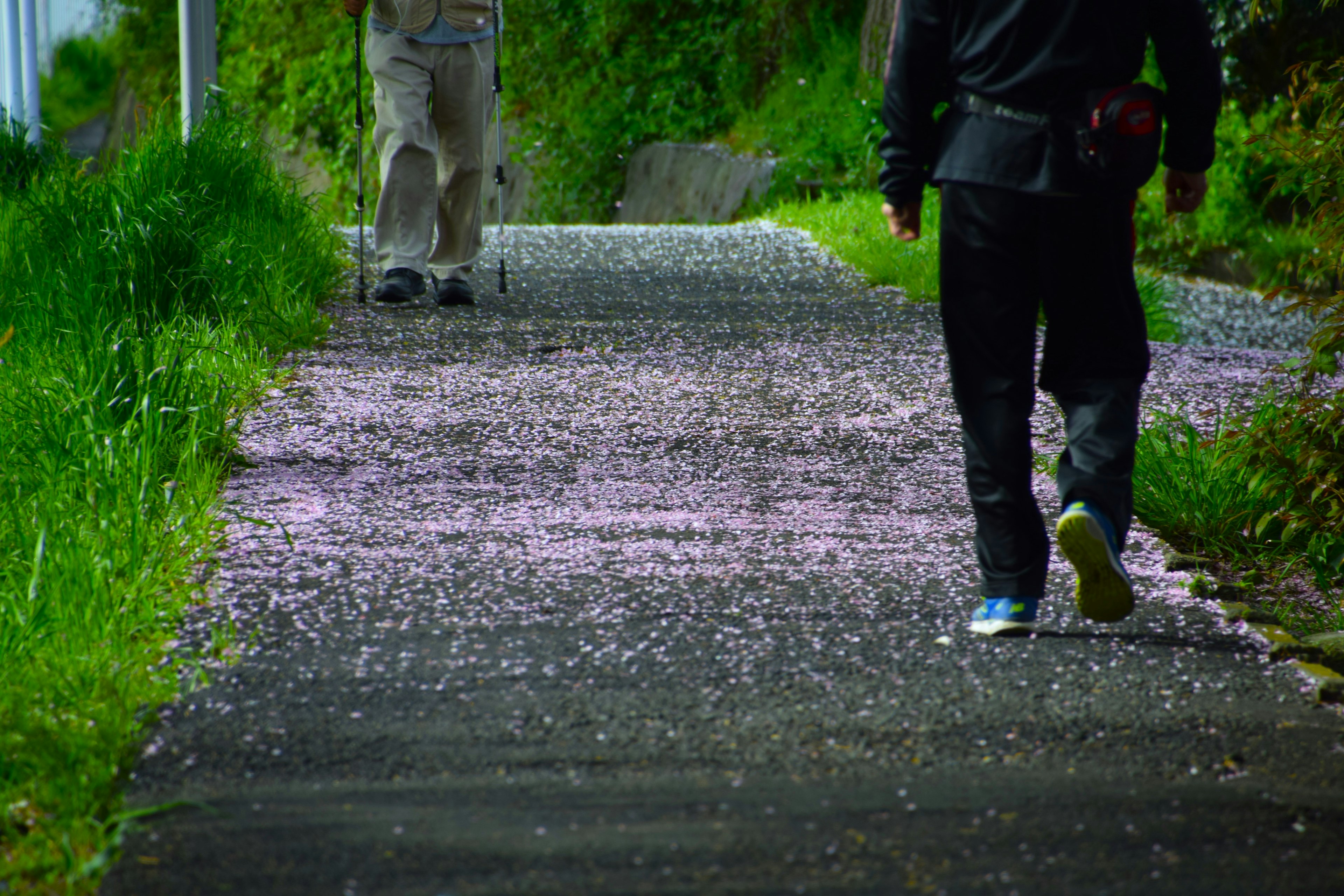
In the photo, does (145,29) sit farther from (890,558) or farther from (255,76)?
(890,558)

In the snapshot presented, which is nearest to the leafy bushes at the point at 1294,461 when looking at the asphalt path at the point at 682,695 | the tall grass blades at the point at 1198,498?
the tall grass blades at the point at 1198,498

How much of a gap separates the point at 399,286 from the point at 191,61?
1.97 meters

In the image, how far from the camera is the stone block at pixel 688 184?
14.3m

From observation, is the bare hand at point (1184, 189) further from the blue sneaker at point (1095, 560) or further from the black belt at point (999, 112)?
the blue sneaker at point (1095, 560)

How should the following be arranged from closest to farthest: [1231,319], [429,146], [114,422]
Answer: [114,422] → [429,146] → [1231,319]

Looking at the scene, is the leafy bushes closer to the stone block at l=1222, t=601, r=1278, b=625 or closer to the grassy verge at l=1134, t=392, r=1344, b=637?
the grassy verge at l=1134, t=392, r=1344, b=637

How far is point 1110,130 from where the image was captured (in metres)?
2.52

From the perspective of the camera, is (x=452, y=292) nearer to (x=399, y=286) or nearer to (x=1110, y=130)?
(x=399, y=286)

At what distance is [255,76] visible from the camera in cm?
1978

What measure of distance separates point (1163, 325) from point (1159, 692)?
Answer: 5.19 meters

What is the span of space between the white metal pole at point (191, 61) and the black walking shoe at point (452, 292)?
175 cm

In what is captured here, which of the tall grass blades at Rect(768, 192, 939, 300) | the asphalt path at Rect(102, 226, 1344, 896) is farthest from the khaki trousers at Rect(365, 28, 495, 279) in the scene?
the tall grass blades at Rect(768, 192, 939, 300)

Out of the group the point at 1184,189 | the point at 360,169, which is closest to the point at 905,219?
the point at 1184,189

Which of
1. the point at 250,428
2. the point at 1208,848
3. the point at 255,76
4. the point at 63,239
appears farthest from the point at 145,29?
the point at 1208,848
